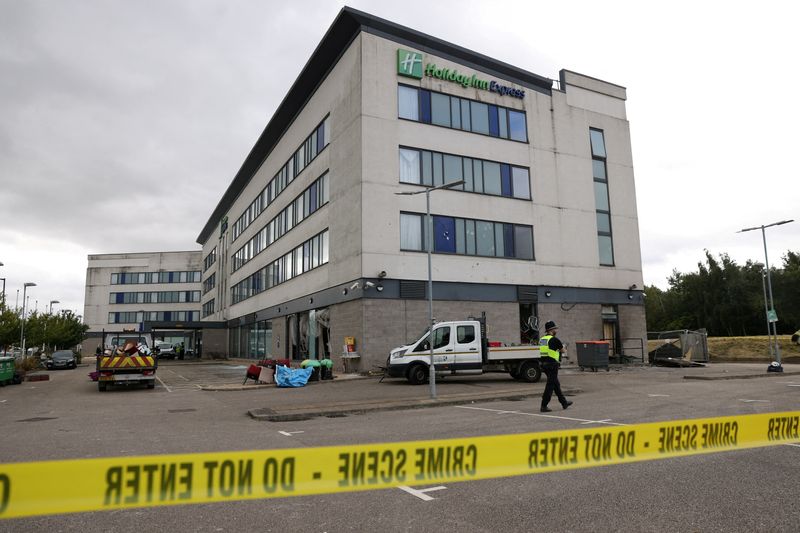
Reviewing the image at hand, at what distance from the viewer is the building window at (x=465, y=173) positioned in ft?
89.7

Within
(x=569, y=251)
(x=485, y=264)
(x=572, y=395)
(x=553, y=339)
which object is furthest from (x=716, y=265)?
(x=553, y=339)

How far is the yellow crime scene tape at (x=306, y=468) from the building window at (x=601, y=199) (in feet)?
94.0

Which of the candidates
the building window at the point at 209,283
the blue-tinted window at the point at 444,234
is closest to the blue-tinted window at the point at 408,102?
the blue-tinted window at the point at 444,234

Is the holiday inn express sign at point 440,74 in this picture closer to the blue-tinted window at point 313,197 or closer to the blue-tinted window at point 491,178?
the blue-tinted window at point 491,178

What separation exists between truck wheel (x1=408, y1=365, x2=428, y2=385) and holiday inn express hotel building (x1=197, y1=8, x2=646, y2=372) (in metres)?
4.73

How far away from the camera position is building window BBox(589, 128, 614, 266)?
32.4 meters

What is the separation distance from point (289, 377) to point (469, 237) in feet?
39.8

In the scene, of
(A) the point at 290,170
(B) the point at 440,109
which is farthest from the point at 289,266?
(B) the point at 440,109

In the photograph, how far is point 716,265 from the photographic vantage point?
6247cm

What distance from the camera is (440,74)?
94.2ft

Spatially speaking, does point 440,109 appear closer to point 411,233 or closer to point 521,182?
point 521,182

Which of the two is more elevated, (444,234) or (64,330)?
(444,234)

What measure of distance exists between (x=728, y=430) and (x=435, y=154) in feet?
78.3

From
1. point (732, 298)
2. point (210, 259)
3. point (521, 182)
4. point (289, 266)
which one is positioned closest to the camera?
point (521, 182)
